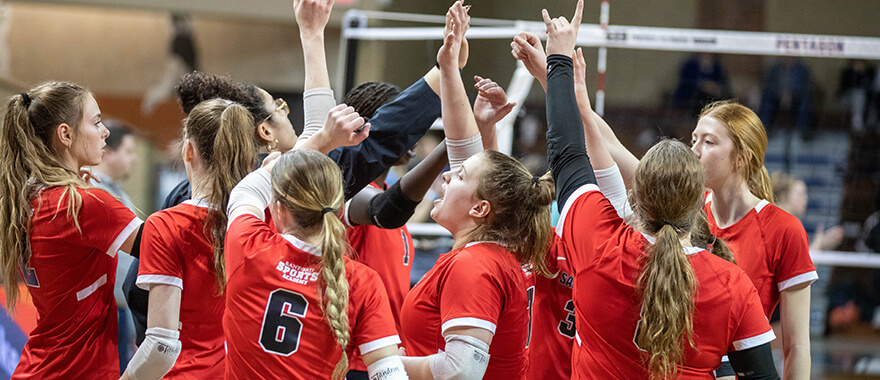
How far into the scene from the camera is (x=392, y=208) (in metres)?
2.49

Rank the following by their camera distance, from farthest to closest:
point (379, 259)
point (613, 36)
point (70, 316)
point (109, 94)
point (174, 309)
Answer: point (109, 94) → point (613, 36) → point (379, 259) → point (70, 316) → point (174, 309)

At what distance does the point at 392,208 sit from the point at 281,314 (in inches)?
28.9

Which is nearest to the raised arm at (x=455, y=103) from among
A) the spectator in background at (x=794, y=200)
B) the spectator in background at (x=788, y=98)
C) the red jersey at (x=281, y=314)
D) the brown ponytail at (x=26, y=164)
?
the red jersey at (x=281, y=314)

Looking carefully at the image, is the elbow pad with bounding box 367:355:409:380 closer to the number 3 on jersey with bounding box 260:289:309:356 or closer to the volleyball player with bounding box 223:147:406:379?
the volleyball player with bounding box 223:147:406:379

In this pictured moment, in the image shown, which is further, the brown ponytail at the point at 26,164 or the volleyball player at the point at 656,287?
the brown ponytail at the point at 26,164

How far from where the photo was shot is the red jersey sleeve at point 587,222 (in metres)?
1.96

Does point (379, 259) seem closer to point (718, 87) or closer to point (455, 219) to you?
point (455, 219)

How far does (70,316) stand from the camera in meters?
2.29

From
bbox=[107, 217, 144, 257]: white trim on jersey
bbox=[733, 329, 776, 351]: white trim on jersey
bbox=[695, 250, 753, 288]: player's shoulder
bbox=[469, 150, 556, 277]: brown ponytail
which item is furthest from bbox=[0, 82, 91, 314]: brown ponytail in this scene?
bbox=[733, 329, 776, 351]: white trim on jersey

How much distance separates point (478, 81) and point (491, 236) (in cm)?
72

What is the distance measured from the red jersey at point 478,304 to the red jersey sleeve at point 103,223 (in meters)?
0.94

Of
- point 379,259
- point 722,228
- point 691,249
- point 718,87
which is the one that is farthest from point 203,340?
point 718,87

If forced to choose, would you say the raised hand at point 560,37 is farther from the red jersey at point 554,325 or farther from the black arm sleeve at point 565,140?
the red jersey at point 554,325

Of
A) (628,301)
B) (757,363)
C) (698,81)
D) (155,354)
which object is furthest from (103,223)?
(698,81)
